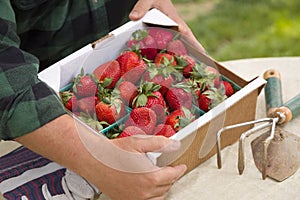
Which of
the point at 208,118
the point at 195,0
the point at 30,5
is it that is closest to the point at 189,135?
the point at 208,118

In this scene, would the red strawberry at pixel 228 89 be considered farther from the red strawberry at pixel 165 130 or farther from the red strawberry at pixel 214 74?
the red strawberry at pixel 165 130

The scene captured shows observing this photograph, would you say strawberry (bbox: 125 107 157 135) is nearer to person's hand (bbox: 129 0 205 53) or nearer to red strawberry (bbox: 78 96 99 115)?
red strawberry (bbox: 78 96 99 115)

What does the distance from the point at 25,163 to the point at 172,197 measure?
0.34 metres

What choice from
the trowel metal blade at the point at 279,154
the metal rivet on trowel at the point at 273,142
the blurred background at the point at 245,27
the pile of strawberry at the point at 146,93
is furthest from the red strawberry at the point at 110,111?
the blurred background at the point at 245,27

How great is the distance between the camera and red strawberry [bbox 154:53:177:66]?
58.8 inches

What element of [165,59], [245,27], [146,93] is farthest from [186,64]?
[245,27]

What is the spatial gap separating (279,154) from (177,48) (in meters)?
0.34

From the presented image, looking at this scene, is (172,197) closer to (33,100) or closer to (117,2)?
(33,100)

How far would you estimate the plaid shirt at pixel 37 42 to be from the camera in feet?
4.22

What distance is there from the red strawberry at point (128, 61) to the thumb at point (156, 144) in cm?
23

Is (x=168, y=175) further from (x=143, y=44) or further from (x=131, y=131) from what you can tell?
(x=143, y=44)

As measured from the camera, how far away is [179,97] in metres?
1.40

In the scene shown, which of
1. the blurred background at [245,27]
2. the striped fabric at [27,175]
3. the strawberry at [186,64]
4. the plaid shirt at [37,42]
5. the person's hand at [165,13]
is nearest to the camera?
the plaid shirt at [37,42]

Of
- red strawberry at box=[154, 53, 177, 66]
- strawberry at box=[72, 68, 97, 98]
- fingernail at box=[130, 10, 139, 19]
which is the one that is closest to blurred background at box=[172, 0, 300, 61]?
fingernail at box=[130, 10, 139, 19]
